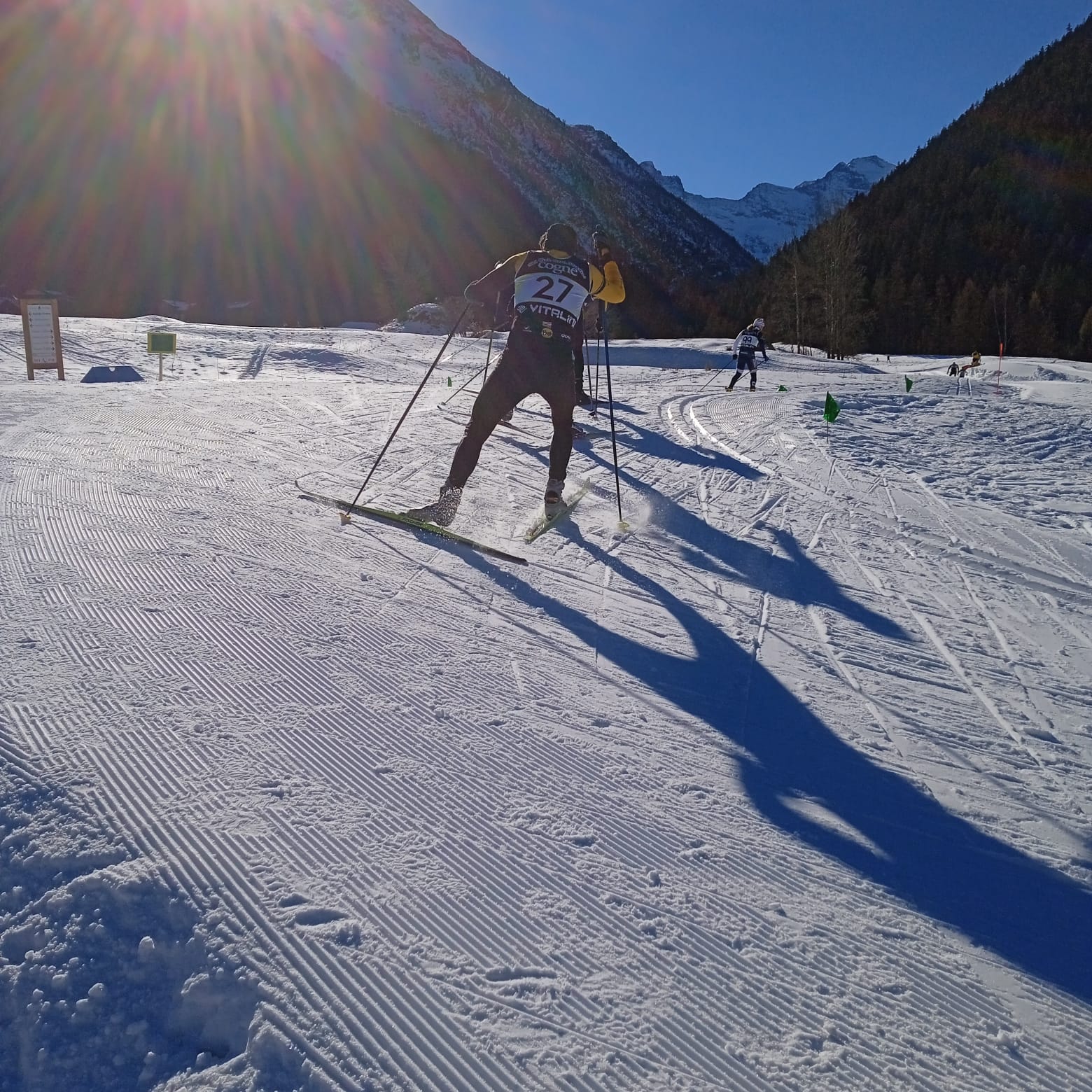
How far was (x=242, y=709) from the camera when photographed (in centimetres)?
219

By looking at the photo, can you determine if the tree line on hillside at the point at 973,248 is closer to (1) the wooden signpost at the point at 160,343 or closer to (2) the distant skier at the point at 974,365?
(2) the distant skier at the point at 974,365

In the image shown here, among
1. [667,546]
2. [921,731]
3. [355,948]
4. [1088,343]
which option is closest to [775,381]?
[667,546]

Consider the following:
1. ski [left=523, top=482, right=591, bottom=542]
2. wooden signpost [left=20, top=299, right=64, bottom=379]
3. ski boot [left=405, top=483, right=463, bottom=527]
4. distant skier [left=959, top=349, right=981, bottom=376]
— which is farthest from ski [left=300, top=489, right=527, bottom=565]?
distant skier [left=959, top=349, right=981, bottom=376]

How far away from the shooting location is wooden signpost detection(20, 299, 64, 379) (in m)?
12.0

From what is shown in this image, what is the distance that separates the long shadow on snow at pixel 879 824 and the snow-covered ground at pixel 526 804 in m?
0.01

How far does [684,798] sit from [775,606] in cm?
189

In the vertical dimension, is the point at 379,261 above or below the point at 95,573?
above

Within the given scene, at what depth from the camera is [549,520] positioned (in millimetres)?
4875

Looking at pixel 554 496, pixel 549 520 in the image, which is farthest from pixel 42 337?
pixel 549 520

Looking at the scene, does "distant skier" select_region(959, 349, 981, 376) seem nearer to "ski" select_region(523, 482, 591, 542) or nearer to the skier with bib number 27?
"ski" select_region(523, 482, 591, 542)

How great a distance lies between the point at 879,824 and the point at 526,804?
102 centimetres

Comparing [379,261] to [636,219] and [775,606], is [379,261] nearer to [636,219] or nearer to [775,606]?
[636,219]

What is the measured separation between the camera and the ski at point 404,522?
13.3 ft

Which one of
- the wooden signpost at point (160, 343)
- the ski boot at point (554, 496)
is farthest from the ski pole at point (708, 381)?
the wooden signpost at point (160, 343)
